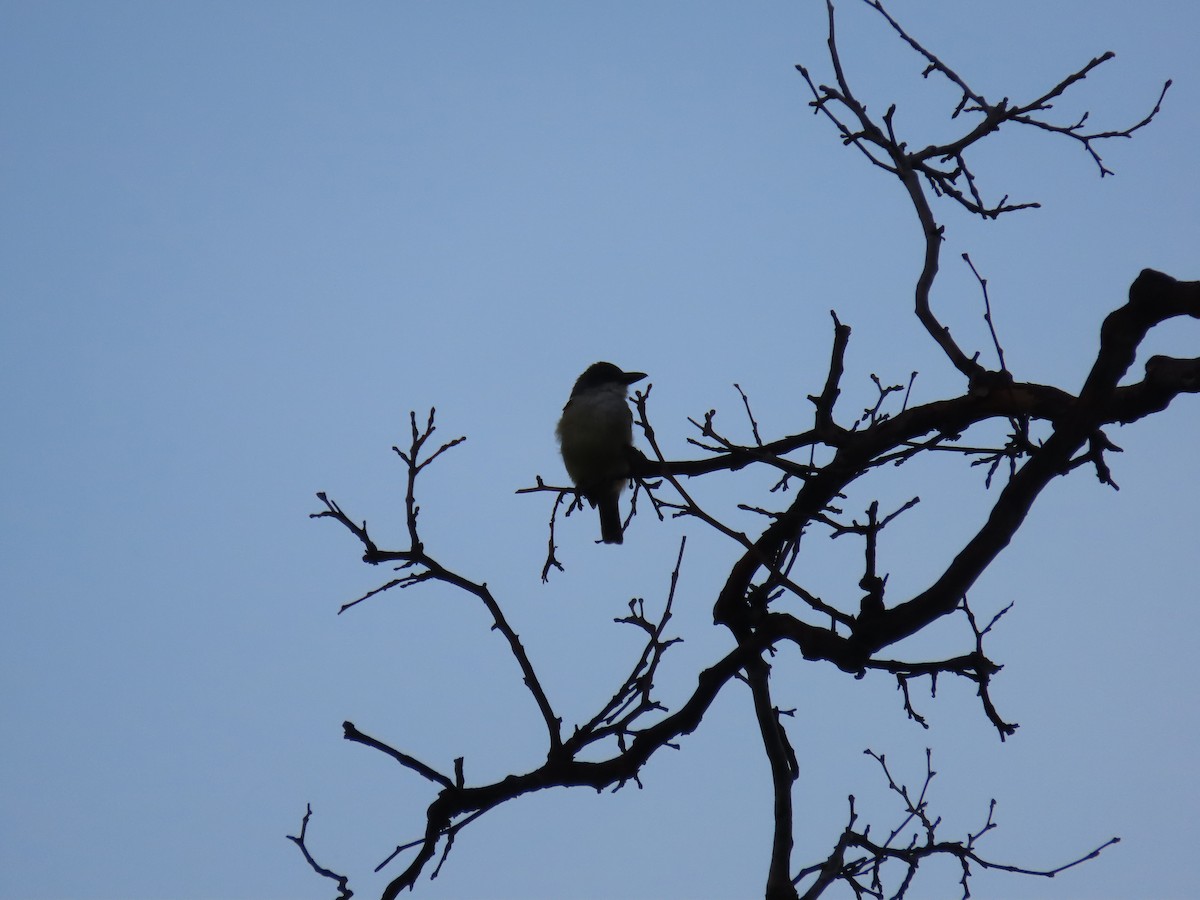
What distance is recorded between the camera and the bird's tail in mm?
7980

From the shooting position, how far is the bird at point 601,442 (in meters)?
7.70

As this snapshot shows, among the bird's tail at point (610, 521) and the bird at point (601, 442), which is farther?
the bird's tail at point (610, 521)

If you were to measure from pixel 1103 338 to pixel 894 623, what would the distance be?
0.98 metres

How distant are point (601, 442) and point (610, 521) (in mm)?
651

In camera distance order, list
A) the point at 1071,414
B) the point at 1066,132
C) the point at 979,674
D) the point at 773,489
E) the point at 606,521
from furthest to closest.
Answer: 1. the point at 606,521
2. the point at 1066,132
3. the point at 773,489
4. the point at 979,674
5. the point at 1071,414

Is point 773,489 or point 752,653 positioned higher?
point 773,489

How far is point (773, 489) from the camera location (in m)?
4.15

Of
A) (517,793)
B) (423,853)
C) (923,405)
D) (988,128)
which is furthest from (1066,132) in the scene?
(423,853)

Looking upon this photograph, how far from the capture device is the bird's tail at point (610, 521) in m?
7.98

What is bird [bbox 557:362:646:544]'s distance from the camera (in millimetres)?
7699

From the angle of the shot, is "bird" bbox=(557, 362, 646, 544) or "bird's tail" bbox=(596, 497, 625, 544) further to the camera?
"bird's tail" bbox=(596, 497, 625, 544)

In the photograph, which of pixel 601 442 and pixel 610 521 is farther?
pixel 610 521

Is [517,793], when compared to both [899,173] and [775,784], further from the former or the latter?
[899,173]

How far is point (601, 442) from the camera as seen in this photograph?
7.70 m
